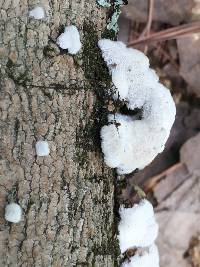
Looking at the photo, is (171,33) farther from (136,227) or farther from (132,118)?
(136,227)

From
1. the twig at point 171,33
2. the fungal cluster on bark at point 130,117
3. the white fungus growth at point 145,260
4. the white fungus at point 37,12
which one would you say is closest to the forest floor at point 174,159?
the twig at point 171,33

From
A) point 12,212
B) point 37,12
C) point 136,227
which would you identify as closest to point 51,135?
point 12,212

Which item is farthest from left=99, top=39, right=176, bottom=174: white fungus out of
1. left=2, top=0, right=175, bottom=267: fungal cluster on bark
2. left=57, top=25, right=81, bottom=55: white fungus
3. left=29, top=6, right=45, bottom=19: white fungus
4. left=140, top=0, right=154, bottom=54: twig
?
left=140, top=0, right=154, bottom=54: twig

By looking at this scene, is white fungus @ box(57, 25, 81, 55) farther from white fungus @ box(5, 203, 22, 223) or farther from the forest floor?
the forest floor

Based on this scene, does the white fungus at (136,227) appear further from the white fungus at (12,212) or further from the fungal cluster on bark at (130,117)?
the white fungus at (12,212)

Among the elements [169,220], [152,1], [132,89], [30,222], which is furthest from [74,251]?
[152,1]
